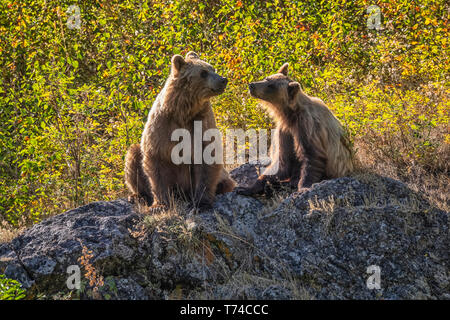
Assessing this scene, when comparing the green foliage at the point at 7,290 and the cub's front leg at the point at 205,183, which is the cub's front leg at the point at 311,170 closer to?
the cub's front leg at the point at 205,183

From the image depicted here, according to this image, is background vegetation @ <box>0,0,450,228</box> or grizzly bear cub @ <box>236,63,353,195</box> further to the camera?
background vegetation @ <box>0,0,450,228</box>

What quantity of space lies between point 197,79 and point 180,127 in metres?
0.58

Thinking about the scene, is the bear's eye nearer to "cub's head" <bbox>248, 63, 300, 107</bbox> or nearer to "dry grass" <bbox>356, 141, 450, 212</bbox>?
"cub's head" <bbox>248, 63, 300, 107</bbox>

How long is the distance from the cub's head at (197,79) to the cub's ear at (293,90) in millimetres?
847

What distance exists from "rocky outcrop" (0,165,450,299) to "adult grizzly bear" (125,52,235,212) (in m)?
0.56

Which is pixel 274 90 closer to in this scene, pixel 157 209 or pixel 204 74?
pixel 204 74

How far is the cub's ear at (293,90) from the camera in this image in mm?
5573

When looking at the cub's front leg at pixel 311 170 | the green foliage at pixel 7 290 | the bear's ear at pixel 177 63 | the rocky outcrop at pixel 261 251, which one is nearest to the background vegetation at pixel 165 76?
the cub's front leg at pixel 311 170

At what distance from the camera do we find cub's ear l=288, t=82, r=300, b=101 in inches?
219

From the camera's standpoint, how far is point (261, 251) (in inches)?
167

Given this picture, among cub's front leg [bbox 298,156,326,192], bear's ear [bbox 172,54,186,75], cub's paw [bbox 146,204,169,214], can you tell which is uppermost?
bear's ear [bbox 172,54,186,75]

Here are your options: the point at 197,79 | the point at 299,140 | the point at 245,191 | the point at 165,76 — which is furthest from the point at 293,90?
the point at 165,76

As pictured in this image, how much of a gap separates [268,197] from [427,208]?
1756mm

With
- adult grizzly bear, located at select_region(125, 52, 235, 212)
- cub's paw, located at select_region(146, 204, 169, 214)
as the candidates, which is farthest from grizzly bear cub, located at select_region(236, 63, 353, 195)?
cub's paw, located at select_region(146, 204, 169, 214)
